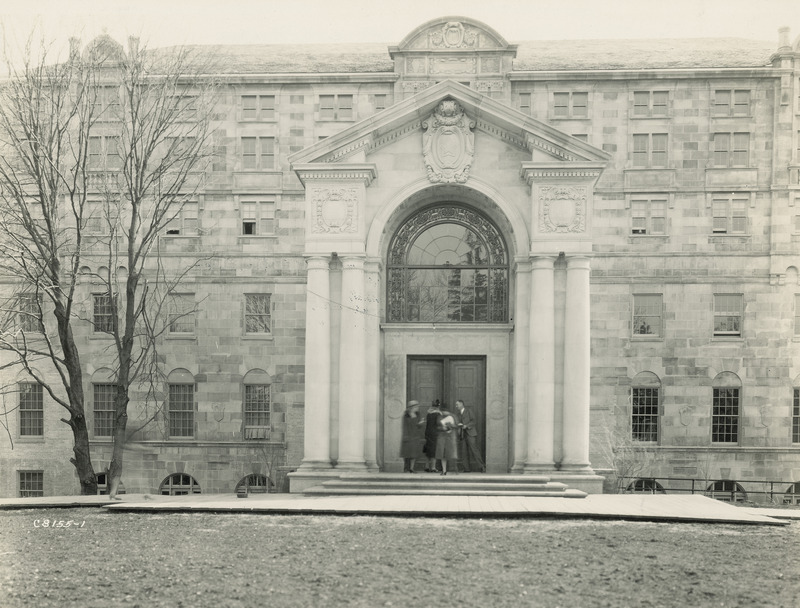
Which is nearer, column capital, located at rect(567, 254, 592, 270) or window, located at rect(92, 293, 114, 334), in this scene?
column capital, located at rect(567, 254, 592, 270)

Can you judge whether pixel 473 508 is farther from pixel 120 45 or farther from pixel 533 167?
pixel 120 45

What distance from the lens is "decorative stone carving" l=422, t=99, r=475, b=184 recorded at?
2400 cm

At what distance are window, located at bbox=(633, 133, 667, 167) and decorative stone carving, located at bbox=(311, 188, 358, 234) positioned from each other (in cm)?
2386

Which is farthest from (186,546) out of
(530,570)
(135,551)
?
(530,570)

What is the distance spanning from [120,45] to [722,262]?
95.4ft

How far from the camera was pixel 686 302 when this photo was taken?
42.6 meters

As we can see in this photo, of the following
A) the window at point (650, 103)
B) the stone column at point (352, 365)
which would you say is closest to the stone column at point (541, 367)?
the stone column at point (352, 365)

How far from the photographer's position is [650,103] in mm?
43438

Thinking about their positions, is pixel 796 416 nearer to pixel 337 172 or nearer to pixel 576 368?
pixel 576 368

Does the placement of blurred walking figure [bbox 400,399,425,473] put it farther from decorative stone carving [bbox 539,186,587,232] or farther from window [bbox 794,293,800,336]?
window [bbox 794,293,800,336]

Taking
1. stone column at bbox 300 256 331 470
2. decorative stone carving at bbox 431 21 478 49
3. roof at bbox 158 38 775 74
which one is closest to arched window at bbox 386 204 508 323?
stone column at bbox 300 256 331 470

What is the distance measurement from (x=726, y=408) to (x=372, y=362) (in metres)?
24.3

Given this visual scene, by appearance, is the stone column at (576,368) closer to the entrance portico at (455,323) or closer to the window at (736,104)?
the entrance portico at (455,323)

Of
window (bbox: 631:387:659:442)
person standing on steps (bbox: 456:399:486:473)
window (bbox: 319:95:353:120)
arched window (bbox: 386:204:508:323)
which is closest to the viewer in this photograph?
person standing on steps (bbox: 456:399:486:473)
